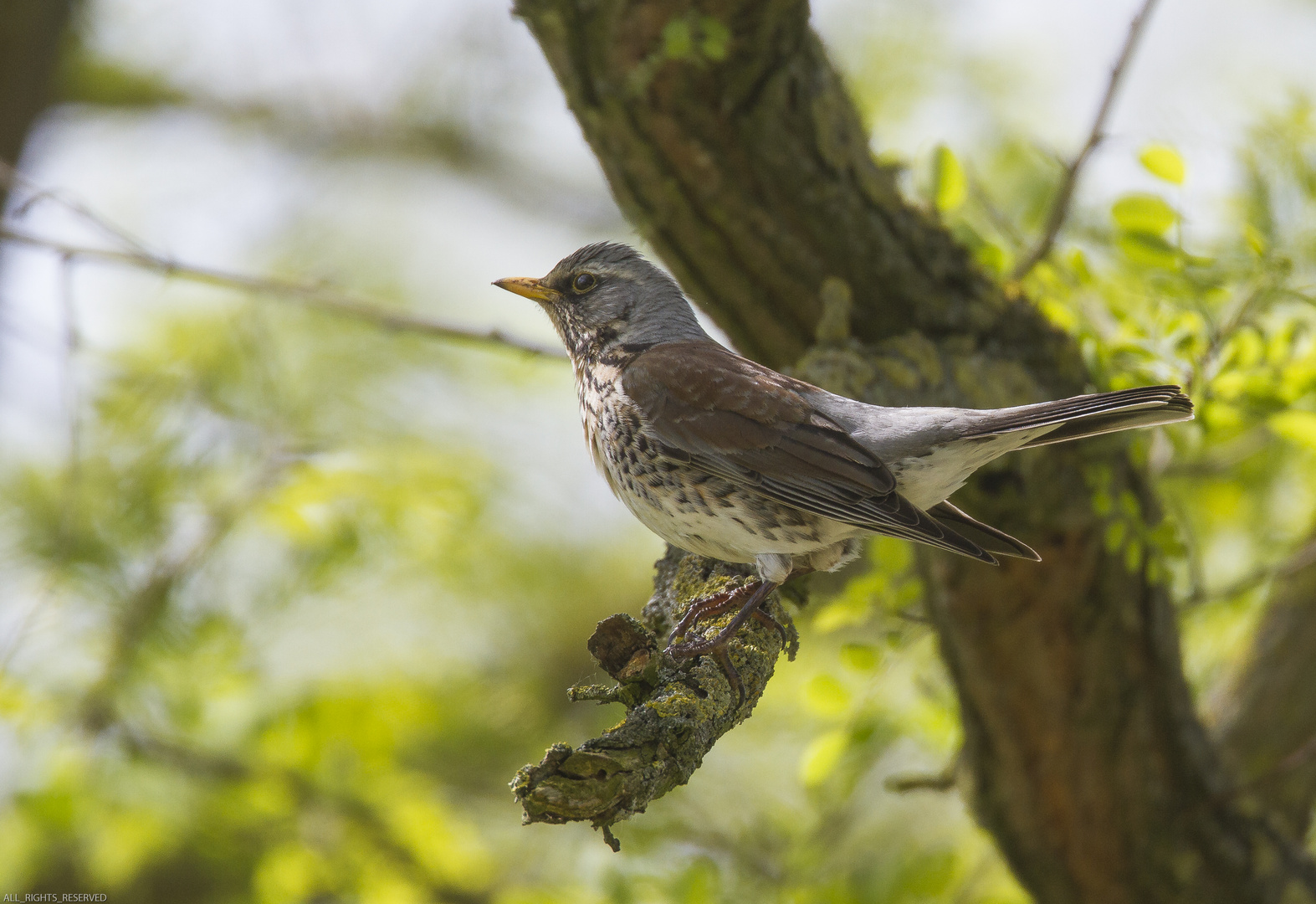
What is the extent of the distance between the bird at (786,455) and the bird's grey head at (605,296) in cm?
36

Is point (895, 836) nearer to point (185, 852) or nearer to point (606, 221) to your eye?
point (185, 852)

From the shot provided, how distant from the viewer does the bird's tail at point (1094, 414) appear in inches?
102

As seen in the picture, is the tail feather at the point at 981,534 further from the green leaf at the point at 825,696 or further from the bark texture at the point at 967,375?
the green leaf at the point at 825,696

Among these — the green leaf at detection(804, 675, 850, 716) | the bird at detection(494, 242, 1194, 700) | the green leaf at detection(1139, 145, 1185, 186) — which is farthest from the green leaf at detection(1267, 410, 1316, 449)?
Result: the green leaf at detection(804, 675, 850, 716)

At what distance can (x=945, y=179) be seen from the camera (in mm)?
3471

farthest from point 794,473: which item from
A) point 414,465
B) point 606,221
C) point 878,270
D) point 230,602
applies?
point 606,221

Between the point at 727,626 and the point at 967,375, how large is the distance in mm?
1332

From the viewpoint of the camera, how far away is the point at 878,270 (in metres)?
3.32

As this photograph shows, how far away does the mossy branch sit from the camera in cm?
159

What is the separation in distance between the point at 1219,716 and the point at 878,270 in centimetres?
245

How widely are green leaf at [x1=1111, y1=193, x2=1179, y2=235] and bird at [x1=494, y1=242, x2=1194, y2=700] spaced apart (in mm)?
542

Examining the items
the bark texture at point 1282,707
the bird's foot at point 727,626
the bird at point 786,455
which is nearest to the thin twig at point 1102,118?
the bird at point 786,455

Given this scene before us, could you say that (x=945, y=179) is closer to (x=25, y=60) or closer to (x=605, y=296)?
(x=605, y=296)

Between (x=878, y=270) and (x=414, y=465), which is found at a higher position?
(x=878, y=270)
